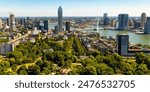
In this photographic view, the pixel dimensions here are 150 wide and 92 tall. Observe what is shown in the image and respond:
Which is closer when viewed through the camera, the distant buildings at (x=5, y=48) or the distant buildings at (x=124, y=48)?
the distant buildings at (x=124, y=48)

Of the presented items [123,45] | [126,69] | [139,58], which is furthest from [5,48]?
[126,69]

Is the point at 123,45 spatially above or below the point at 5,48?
above

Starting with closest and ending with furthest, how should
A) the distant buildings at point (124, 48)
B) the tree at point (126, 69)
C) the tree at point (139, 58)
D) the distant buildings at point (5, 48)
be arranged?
the tree at point (126, 69)
the tree at point (139, 58)
the distant buildings at point (124, 48)
the distant buildings at point (5, 48)

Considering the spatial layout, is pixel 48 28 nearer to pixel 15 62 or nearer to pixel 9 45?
pixel 9 45

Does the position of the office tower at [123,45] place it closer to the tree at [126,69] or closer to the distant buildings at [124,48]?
the distant buildings at [124,48]

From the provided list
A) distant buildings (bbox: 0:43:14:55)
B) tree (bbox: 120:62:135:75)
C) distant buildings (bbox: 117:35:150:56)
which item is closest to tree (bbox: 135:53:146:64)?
distant buildings (bbox: 117:35:150:56)

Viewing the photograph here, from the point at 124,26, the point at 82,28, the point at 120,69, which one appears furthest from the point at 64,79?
the point at 82,28

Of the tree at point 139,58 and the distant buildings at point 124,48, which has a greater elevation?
the distant buildings at point 124,48

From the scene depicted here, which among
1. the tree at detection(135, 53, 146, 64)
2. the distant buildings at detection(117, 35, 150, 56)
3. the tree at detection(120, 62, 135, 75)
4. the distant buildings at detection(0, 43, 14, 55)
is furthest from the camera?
the distant buildings at detection(0, 43, 14, 55)

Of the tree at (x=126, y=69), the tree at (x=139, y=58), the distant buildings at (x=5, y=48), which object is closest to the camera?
the tree at (x=126, y=69)

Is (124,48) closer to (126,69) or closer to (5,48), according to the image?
(126,69)

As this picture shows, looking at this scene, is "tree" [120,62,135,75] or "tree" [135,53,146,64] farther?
"tree" [135,53,146,64]

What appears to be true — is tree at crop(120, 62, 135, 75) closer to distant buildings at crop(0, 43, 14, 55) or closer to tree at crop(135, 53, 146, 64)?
tree at crop(135, 53, 146, 64)

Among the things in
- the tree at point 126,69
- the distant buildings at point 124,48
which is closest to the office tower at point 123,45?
the distant buildings at point 124,48
